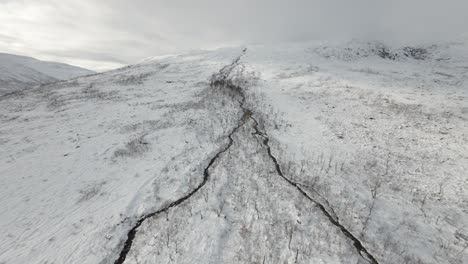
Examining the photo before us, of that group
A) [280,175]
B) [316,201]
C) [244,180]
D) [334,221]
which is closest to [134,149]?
[244,180]

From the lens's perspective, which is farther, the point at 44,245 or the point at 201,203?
the point at 201,203

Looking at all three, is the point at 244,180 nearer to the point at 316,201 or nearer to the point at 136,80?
the point at 316,201

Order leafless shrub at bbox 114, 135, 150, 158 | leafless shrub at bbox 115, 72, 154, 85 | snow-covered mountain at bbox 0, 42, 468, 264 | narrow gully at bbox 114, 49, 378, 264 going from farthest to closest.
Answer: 1. leafless shrub at bbox 115, 72, 154, 85
2. leafless shrub at bbox 114, 135, 150, 158
3. snow-covered mountain at bbox 0, 42, 468, 264
4. narrow gully at bbox 114, 49, 378, 264

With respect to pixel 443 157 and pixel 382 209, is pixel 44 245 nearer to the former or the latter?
pixel 382 209

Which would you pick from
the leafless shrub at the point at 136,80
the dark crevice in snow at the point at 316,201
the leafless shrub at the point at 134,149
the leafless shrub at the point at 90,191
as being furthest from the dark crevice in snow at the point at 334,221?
the leafless shrub at the point at 136,80

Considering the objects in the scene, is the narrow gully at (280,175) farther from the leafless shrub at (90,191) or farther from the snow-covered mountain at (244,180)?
the leafless shrub at (90,191)

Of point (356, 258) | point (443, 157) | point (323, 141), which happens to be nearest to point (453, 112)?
point (443, 157)

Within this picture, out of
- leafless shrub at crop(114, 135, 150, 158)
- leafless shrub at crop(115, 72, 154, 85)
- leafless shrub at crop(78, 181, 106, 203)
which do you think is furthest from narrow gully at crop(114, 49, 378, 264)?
leafless shrub at crop(115, 72, 154, 85)

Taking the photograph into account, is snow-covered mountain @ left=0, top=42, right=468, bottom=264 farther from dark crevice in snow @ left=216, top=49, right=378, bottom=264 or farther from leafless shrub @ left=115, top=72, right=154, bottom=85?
leafless shrub @ left=115, top=72, right=154, bottom=85
